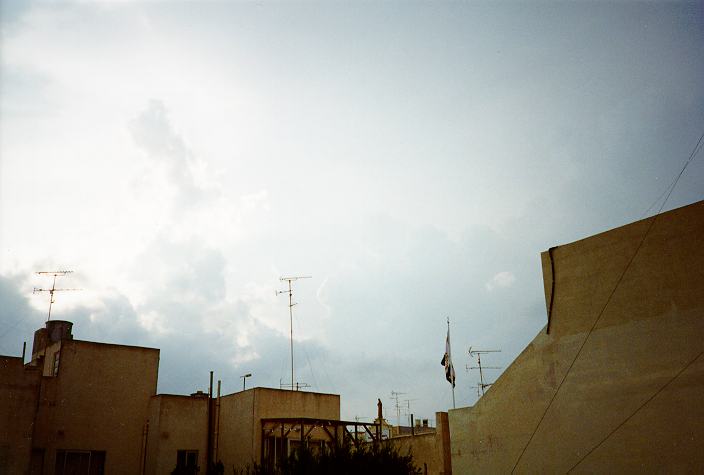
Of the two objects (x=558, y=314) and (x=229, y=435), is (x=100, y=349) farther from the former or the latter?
(x=558, y=314)

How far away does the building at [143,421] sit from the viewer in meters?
24.0

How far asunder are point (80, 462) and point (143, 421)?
289 cm

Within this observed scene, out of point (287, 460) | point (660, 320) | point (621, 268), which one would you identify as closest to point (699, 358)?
point (660, 320)

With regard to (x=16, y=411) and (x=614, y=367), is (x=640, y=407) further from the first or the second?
(x=16, y=411)

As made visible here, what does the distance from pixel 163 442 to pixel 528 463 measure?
15.5 meters

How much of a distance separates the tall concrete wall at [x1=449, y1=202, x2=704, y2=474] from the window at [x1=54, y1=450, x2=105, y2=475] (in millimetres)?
15230

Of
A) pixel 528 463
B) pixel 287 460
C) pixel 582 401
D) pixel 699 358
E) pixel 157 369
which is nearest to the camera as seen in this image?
pixel 699 358

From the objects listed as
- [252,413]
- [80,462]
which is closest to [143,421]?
[80,462]

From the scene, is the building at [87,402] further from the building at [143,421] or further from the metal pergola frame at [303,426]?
the metal pergola frame at [303,426]

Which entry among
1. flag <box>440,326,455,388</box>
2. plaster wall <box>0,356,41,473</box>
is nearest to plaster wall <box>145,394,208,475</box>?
plaster wall <box>0,356,41,473</box>

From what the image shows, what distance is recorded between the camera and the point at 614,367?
1557cm

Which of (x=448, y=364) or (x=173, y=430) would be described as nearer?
(x=448, y=364)

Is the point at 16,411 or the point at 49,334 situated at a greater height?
the point at 49,334

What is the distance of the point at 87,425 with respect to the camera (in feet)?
81.0
